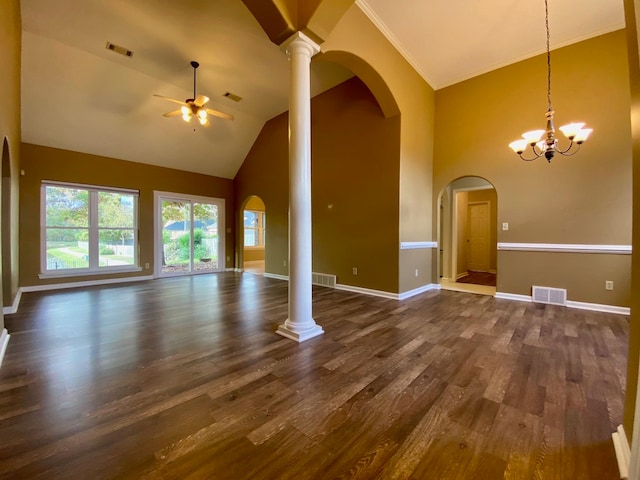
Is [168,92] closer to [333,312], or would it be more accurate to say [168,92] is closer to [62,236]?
[62,236]

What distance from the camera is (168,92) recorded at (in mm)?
5086

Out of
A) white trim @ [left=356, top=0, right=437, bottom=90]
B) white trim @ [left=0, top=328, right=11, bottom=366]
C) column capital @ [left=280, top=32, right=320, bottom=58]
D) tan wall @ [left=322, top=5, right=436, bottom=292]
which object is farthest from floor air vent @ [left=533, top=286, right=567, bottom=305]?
white trim @ [left=0, top=328, right=11, bottom=366]

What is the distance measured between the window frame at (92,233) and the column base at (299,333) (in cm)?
523

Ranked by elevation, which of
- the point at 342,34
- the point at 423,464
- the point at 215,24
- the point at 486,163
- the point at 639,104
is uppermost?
the point at 215,24

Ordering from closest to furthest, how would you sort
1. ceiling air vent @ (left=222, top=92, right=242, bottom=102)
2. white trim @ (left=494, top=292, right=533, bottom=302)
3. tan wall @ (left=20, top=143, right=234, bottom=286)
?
1. white trim @ (left=494, top=292, right=533, bottom=302)
2. tan wall @ (left=20, top=143, right=234, bottom=286)
3. ceiling air vent @ (left=222, top=92, right=242, bottom=102)

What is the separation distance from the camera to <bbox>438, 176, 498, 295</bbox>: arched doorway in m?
6.17

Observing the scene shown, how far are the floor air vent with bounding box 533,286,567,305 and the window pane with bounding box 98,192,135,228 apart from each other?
323 inches

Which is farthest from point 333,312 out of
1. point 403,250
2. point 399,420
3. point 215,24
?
point 215,24

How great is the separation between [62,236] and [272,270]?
432 cm

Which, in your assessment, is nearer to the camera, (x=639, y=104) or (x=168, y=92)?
(x=639, y=104)

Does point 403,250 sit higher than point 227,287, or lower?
higher

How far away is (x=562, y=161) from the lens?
3.93m

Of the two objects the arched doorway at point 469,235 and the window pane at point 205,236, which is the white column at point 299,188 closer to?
the arched doorway at point 469,235

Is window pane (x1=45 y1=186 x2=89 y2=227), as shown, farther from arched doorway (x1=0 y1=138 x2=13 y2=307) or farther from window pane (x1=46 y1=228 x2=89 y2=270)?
arched doorway (x1=0 y1=138 x2=13 y2=307)
